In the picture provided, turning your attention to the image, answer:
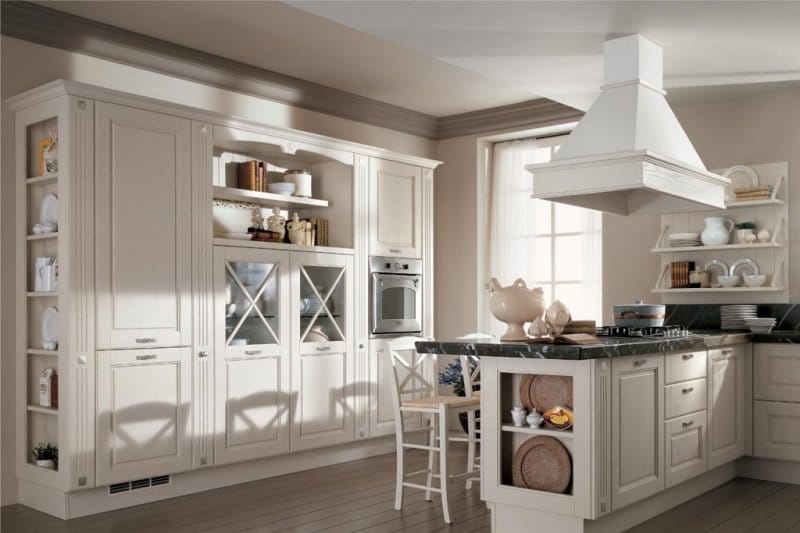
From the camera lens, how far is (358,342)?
5.66 meters

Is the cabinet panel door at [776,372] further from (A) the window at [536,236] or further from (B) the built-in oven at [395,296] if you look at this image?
(B) the built-in oven at [395,296]

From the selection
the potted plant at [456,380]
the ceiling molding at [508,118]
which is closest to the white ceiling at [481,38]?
the ceiling molding at [508,118]

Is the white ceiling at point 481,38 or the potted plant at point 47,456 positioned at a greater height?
the white ceiling at point 481,38

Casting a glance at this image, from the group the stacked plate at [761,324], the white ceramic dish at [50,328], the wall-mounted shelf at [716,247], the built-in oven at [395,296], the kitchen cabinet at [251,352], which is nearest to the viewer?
the white ceramic dish at [50,328]

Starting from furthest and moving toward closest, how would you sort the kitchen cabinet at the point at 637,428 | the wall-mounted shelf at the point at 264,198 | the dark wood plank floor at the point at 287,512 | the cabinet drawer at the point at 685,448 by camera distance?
the wall-mounted shelf at the point at 264,198, the cabinet drawer at the point at 685,448, the dark wood plank floor at the point at 287,512, the kitchen cabinet at the point at 637,428

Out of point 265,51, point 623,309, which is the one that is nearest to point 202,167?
point 265,51

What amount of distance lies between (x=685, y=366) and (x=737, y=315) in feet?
4.34

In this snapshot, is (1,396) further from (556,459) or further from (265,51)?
(556,459)

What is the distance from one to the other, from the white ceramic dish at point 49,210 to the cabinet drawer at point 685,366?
3.23 metres

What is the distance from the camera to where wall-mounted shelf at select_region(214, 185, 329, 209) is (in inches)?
195

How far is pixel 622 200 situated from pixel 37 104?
3365mm

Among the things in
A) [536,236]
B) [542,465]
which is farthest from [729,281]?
[542,465]

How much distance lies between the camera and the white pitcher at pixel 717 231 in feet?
17.8

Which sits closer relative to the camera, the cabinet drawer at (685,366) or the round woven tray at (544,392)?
the round woven tray at (544,392)
